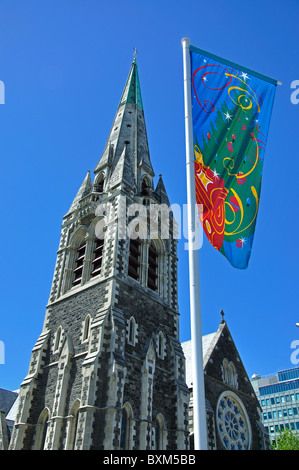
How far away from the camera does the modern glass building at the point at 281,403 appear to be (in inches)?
3053

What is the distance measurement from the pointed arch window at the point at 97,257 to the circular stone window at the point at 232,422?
10986 mm

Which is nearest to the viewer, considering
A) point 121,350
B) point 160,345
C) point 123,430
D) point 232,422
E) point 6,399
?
point 123,430

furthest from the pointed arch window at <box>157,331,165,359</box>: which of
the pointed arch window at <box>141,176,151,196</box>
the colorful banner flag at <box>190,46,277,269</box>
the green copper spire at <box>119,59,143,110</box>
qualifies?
the green copper spire at <box>119,59,143,110</box>

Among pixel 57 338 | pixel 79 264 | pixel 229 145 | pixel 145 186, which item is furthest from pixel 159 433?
pixel 145 186

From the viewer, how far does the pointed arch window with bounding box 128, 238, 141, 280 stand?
86.5ft

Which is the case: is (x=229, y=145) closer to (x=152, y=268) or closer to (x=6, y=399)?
(x=152, y=268)

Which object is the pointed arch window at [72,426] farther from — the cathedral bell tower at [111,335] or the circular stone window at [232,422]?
the circular stone window at [232,422]

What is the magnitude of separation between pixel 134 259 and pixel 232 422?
39.0ft

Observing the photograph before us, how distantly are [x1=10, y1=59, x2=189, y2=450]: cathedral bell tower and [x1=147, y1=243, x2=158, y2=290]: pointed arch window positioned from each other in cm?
7

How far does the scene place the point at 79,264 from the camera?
2855cm

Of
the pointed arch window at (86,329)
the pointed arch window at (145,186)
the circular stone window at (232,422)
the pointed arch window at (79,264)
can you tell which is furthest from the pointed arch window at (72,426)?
the pointed arch window at (145,186)

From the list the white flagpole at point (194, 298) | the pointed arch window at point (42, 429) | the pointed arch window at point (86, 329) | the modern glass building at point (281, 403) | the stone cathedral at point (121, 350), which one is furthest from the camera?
the modern glass building at point (281, 403)

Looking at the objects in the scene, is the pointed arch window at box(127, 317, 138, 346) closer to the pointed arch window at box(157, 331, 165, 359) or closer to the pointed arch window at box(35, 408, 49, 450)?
the pointed arch window at box(157, 331, 165, 359)
